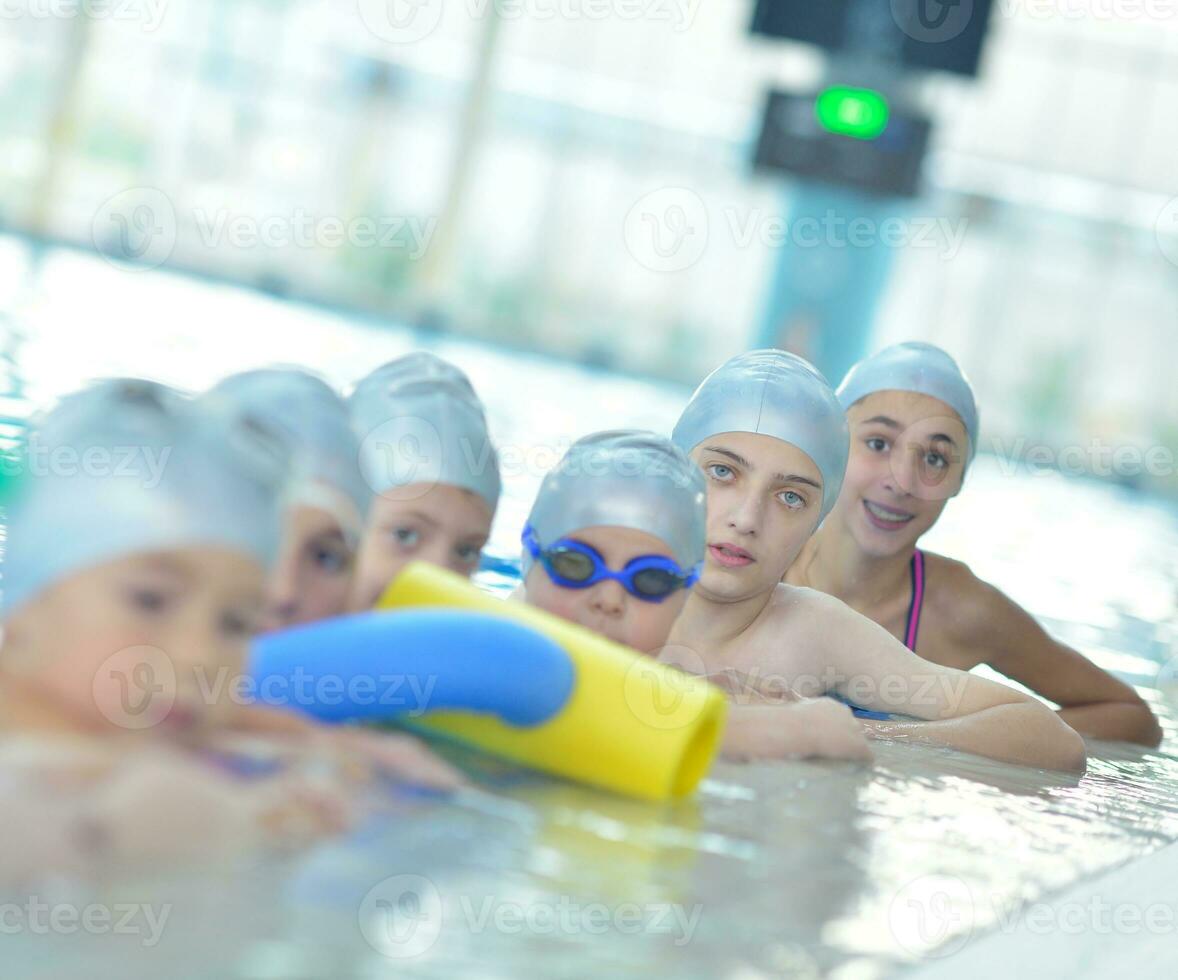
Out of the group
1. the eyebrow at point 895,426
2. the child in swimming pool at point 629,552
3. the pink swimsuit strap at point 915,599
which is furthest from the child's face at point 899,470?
the child in swimming pool at point 629,552

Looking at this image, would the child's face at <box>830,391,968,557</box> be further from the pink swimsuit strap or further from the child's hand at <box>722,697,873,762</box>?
the child's hand at <box>722,697,873,762</box>

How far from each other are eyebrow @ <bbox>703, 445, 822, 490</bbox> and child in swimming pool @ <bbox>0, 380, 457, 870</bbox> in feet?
6.29

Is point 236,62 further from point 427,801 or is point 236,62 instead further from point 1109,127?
point 427,801

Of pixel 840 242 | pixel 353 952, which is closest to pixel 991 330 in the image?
pixel 840 242

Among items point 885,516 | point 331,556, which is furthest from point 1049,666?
point 331,556

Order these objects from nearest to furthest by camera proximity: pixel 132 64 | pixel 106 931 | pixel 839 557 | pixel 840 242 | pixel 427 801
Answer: pixel 106 931, pixel 427 801, pixel 839 557, pixel 840 242, pixel 132 64

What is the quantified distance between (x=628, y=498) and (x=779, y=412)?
82cm

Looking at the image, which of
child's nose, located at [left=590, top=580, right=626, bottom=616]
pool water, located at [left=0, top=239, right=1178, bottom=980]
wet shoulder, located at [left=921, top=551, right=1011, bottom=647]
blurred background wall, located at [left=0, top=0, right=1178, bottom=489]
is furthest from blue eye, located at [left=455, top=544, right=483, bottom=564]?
blurred background wall, located at [left=0, top=0, right=1178, bottom=489]

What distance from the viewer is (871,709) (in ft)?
14.0

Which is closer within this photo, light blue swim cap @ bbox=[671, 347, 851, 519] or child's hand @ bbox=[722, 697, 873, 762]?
child's hand @ bbox=[722, 697, 873, 762]

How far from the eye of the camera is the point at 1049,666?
5.06 meters

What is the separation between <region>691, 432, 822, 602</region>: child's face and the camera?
3727 millimetres

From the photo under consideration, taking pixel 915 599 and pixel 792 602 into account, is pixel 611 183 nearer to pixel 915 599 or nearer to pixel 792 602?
pixel 915 599

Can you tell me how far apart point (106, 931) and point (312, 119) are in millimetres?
21408
